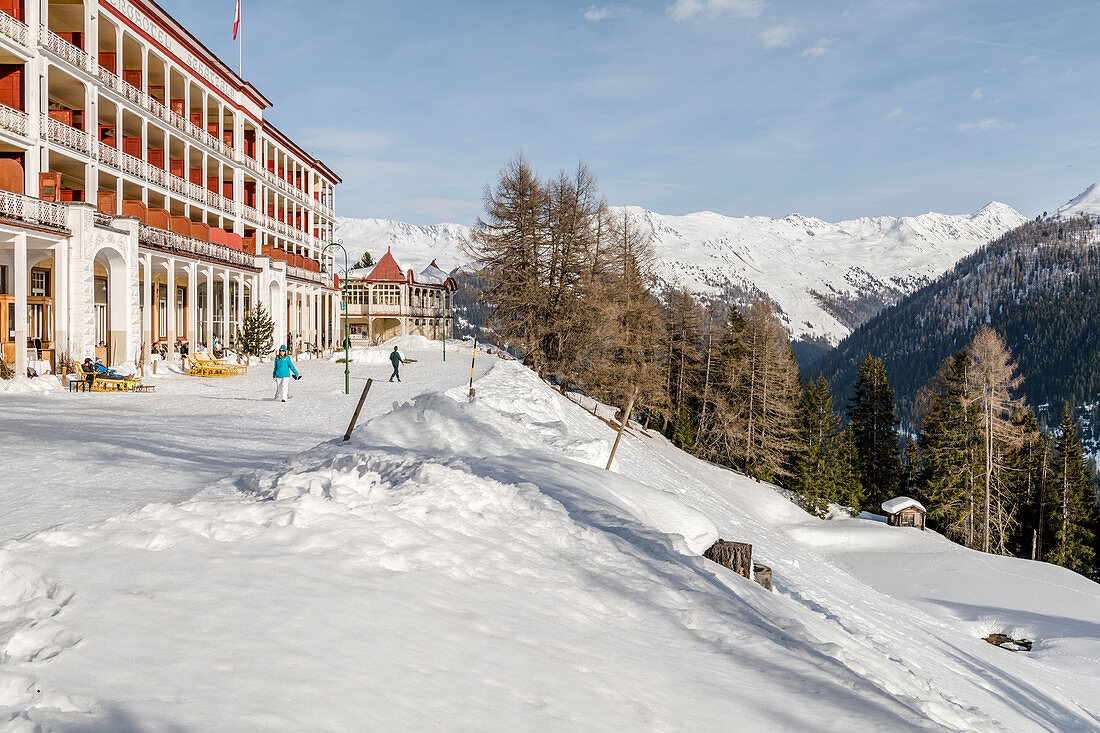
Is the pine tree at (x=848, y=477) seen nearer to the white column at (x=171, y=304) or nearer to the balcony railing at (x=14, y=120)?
the white column at (x=171, y=304)

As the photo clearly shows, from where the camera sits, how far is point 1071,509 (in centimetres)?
4928

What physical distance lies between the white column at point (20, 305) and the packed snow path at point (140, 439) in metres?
1.91

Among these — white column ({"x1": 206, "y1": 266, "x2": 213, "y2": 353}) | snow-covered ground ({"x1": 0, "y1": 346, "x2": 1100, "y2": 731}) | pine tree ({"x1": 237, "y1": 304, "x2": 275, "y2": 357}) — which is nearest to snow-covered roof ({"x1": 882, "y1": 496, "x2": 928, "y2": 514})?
snow-covered ground ({"x1": 0, "y1": 346, "x2": 1100, "y2": 731})

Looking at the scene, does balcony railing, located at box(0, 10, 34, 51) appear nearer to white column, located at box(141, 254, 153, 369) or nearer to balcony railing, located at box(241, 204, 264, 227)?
white column, located at box(141, 254, 153, 369)

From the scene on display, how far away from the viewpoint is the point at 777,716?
4.28 metres

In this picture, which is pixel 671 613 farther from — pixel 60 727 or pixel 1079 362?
pixel 1079 362

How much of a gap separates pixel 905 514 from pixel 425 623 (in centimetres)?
4990

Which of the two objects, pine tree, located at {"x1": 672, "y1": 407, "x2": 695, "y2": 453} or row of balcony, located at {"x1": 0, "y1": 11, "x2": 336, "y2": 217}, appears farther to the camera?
pine tree, located at {"x1": 672, "y1": 407, "x2": 695, "y2": 453}

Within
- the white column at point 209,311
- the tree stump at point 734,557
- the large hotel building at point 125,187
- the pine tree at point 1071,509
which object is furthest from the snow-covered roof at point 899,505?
the white column at point 209,311

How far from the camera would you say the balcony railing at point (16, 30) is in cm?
2409

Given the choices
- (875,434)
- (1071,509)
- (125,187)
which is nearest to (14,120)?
(125,187)

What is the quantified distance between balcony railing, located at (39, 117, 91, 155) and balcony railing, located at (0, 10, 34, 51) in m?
2.67

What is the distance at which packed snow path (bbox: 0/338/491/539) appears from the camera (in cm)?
815

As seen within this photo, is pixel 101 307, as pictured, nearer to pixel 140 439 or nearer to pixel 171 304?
pixel 171 304
